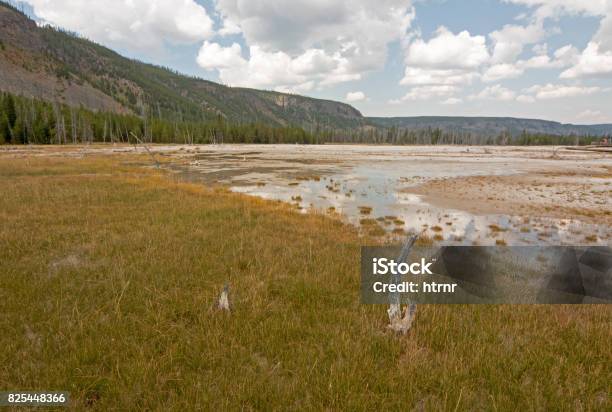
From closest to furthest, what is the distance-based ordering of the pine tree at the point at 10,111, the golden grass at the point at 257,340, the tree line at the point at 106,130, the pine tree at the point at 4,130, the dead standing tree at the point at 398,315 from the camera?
the golden grass at the point at 257,340 → the dead standing tree at the point at 398,315 → the pine tree at the point at 4,130 → the pine tree at the point at 10,111 → the tree line at the point at 106,130

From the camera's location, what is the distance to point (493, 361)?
461cm

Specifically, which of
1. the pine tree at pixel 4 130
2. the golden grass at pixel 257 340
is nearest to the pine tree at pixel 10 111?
the pine tree at pixel 4 130

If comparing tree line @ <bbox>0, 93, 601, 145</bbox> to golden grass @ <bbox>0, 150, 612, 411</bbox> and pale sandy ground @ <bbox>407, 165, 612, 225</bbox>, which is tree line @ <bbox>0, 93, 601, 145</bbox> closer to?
pale sandy ground @ <bbox>407, 165, 612, 225</bbox>

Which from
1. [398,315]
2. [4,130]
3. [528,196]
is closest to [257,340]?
[398,315]

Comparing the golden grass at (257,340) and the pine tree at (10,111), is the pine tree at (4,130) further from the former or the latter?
the golden grass at (257,340)

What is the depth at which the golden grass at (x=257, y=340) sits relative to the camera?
3.93 meters

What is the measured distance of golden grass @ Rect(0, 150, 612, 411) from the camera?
3.93 metres

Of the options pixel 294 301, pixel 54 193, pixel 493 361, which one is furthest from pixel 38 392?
pixel 54 193

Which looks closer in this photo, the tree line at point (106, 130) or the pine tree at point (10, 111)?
the pine tree at point (10, 111)

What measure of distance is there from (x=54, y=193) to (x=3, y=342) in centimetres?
1672

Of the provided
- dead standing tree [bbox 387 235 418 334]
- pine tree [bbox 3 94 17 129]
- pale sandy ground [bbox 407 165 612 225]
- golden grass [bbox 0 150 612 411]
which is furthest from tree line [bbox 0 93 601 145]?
dead standing tree [bbox 387 235 418 334]

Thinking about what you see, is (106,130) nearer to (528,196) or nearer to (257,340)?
(528,196)

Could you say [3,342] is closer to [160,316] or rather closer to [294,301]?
[160,316]

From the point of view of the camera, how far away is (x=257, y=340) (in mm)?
5059
